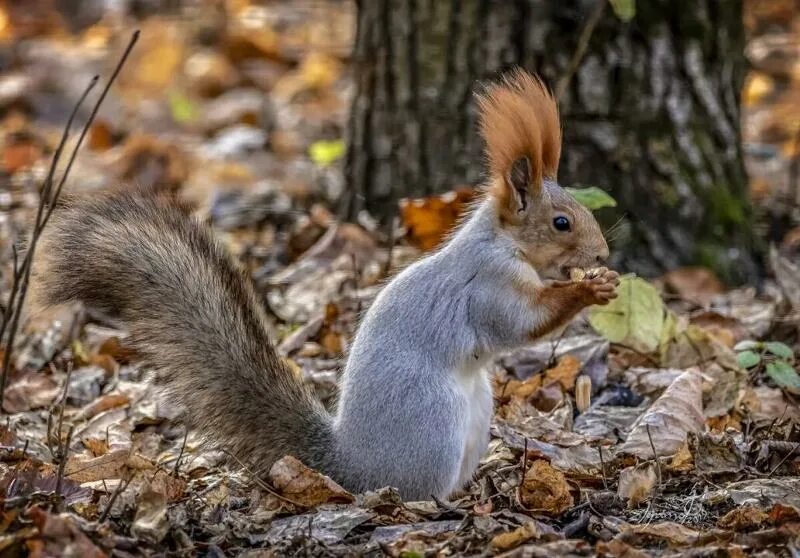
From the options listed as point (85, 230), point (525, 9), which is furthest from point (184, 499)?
point (525, 9)

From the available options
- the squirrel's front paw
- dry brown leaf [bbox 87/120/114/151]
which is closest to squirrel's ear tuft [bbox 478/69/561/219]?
the squirrel's front paw

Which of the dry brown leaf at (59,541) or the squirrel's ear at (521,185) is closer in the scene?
the dry brown leaf at (59,541)

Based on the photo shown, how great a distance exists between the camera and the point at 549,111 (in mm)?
2721

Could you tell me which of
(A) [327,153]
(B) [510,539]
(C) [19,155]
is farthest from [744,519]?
(C) [19,155]

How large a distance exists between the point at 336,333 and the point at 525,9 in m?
1.27

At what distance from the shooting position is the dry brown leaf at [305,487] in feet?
8.36

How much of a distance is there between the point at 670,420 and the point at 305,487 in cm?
95

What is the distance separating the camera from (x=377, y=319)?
107 inches

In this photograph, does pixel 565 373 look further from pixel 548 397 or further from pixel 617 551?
pixel 617 551

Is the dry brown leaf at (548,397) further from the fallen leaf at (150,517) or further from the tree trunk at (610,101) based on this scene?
the fallen leaf at (150,517)

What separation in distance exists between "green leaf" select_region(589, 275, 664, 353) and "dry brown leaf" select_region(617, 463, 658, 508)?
0.77 meters

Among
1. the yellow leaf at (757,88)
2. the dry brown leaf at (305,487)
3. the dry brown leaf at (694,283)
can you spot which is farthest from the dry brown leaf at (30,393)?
the yellow leaf at (757,88)

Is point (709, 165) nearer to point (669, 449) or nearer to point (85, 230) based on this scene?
point (669, 449)

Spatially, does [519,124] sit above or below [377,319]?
above
